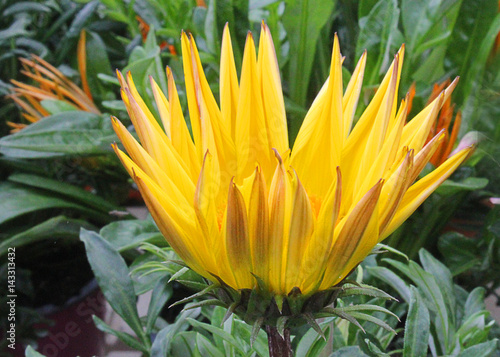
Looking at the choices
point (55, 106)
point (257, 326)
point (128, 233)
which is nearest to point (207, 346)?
point (257, 326)

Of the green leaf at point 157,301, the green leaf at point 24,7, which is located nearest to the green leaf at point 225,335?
the green leaf at point 157,301

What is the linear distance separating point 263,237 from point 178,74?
52 centimetres

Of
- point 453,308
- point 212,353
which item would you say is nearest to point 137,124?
point 212,353

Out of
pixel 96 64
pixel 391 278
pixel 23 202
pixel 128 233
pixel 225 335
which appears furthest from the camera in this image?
pixel 96 64

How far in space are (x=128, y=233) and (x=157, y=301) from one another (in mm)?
136

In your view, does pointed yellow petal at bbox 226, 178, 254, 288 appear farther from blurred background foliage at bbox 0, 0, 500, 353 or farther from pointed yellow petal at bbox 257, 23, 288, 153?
blurred background foliage at bbox 0, 0, 500, 353

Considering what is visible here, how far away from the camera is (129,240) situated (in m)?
0.57

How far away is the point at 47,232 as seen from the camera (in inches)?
26.6

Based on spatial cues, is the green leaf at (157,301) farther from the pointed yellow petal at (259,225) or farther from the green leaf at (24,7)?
the green leaf at (24,7)

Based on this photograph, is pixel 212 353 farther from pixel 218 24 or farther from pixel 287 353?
pixel 218 24

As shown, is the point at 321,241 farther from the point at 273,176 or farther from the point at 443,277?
the point at 443,277

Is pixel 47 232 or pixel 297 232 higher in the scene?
pixel 297 232

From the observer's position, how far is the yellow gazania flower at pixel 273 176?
0.22 metres

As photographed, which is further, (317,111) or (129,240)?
(129,240)
